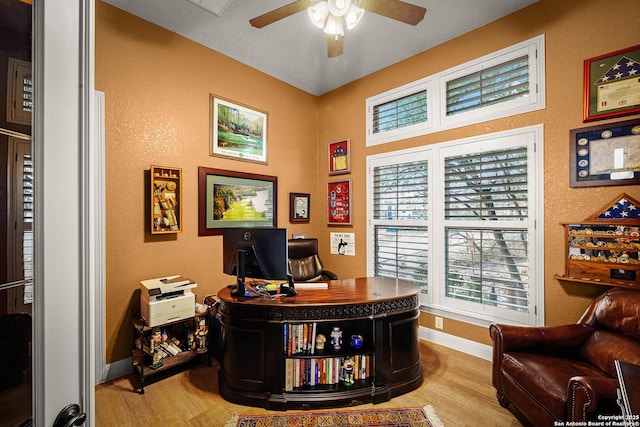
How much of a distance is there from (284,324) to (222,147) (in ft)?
7.34

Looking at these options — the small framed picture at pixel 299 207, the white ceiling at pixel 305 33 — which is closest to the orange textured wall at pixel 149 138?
the white ceiling at pixel 305 33

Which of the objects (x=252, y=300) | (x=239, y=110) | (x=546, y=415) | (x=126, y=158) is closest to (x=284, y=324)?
(x=252, y=300)

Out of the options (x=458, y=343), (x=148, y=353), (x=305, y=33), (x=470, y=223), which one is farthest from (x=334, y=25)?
(x=458, y=343)

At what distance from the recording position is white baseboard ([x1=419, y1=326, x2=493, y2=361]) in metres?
2.99

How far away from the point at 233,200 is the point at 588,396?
3.38m

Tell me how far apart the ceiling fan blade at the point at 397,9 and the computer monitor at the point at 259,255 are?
1.70m

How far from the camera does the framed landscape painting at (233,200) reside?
3297mm

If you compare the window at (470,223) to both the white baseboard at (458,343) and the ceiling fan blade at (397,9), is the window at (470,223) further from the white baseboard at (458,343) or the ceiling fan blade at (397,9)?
the ceiling fan blade at (397,9)

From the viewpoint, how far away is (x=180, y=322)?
2.82m

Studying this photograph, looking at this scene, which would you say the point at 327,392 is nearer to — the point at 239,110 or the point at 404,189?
the point at 404,189

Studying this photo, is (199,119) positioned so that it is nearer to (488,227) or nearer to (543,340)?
(488,227)

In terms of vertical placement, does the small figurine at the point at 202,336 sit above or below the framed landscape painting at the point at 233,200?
below

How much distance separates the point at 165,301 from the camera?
8.50 feet

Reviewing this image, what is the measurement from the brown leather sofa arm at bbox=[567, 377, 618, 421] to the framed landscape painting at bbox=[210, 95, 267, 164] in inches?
140
